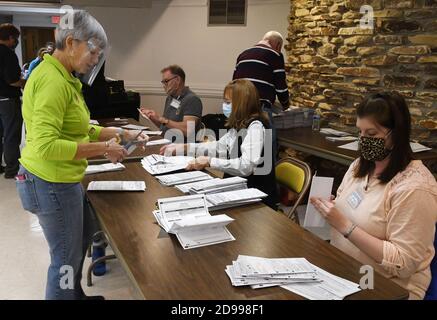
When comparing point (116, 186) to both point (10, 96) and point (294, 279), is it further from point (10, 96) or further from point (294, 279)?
point (10, 96)

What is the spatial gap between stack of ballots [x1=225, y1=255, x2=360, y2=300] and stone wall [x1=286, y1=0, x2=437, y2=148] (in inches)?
101

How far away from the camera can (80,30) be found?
5.64 ft

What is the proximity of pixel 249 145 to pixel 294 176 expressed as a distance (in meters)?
0.34

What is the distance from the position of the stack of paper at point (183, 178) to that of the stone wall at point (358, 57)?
214 centimetres

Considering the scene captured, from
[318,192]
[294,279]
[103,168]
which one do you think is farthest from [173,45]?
[294,279]

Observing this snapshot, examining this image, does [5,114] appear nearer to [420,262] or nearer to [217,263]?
[217,263]

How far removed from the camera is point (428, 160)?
325 cm

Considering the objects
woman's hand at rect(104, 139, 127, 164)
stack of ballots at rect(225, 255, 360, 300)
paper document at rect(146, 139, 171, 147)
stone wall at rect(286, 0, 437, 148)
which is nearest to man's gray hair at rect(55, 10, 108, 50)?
woman's hand at rect(104, 139, 127, 164)

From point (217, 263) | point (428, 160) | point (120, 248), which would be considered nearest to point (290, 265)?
point (217, 263)

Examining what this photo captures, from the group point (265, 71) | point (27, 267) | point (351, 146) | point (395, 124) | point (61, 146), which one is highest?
point (265, 71)

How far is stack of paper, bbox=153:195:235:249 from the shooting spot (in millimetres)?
1607

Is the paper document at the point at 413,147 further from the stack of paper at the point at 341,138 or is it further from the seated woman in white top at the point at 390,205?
the seated woman in white top at the point at 390,205

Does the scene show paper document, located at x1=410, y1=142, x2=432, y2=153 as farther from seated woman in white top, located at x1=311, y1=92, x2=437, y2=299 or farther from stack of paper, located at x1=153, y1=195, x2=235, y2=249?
stack of paper, located at x1=153, y1=195, x2=235, y2=249

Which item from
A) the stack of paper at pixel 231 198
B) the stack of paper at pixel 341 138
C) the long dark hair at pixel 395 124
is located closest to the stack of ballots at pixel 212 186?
the stack of paper at pixel 231 198
